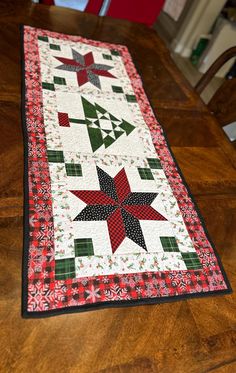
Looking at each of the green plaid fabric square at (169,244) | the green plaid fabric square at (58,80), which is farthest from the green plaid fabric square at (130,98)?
the green plaid fabric square at (169,244)

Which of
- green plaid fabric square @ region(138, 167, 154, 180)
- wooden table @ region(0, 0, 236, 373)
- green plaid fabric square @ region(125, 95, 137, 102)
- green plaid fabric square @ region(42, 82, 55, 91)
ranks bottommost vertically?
wooden table @ region(0, 0, 236, 373)

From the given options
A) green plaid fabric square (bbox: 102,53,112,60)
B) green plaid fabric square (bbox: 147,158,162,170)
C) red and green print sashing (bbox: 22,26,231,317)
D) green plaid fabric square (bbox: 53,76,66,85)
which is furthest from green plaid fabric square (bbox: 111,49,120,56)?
green plaid fabric square (bbox: 147,158,162,170)

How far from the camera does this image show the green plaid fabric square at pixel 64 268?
2.05 feet

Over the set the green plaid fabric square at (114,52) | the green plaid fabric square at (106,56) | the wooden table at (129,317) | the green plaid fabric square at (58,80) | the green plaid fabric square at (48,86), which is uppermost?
the green plaid fabric square at (114,52)

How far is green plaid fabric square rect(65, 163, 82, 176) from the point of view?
0.81 metres

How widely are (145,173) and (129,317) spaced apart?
412mm

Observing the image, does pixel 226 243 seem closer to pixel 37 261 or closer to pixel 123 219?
pixel 123 219

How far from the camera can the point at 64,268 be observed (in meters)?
0.64

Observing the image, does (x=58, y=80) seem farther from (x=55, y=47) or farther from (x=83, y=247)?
(x=83, y=247)

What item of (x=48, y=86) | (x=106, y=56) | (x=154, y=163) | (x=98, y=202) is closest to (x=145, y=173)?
(x=154, y=163)

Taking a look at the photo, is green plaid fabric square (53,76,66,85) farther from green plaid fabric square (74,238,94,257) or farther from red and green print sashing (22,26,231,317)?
green plaid fabric square (74,238,94,257)

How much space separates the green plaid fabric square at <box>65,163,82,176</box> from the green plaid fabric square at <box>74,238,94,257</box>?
7.8 inches

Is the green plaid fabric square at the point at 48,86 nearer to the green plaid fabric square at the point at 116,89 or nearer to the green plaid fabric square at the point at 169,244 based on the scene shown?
the green plaid fabric square at the point at 116,89

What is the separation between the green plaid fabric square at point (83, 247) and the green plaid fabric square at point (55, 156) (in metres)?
0.24
